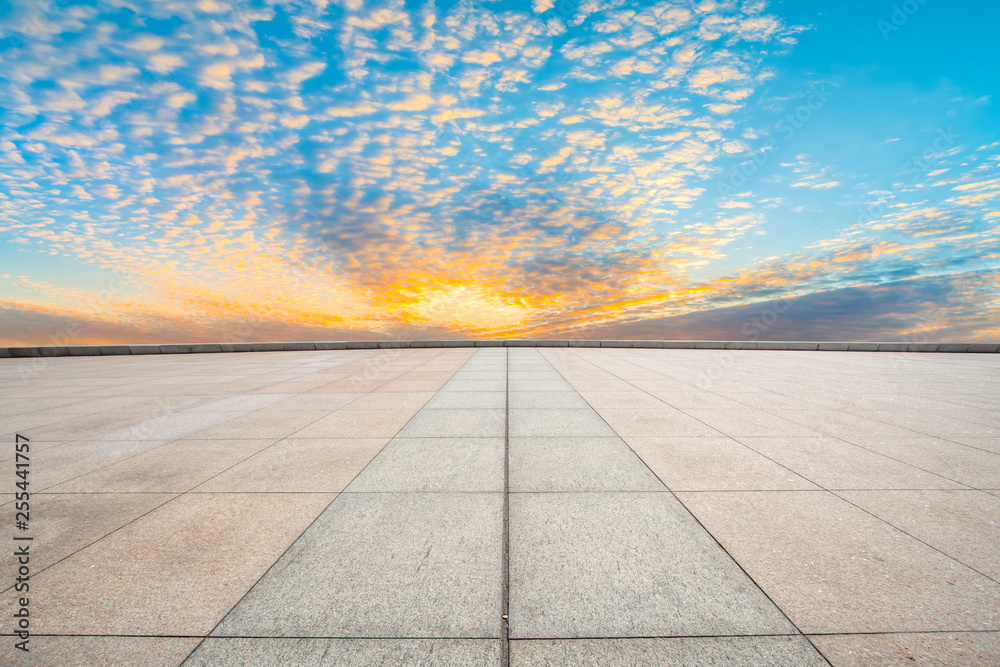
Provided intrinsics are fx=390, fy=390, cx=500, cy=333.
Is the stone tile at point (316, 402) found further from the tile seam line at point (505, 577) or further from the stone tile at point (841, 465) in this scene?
the stone tile at point (841, 465)

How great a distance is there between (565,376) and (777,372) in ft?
23.7

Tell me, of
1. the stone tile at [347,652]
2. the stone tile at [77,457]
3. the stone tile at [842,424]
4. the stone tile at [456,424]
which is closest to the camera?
the stone tile at [347,652]

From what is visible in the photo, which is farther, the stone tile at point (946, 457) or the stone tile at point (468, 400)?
the stone tile at point (468, 400)

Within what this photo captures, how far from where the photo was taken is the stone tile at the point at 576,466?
3.96 metres

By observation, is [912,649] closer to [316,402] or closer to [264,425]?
[264,425]

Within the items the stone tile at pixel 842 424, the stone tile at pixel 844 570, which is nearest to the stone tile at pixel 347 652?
the stone tile at pixel 844 570

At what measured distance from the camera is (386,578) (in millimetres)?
2598

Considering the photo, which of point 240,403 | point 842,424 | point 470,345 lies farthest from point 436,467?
point 470,345

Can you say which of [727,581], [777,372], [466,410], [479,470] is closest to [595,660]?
[727,581]

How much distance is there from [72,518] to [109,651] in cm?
221

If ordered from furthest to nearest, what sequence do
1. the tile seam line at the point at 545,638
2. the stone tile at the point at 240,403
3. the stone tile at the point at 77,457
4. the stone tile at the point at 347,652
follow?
the stone tile at the point at 240,403
the stone tile at the point at 77,457
the tile seam line at the point at 545,638
the stone tile at the point at 347,652

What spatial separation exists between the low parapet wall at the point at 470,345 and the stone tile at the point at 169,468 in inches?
770

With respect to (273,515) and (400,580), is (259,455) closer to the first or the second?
(273,515)

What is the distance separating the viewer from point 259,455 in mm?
4941
